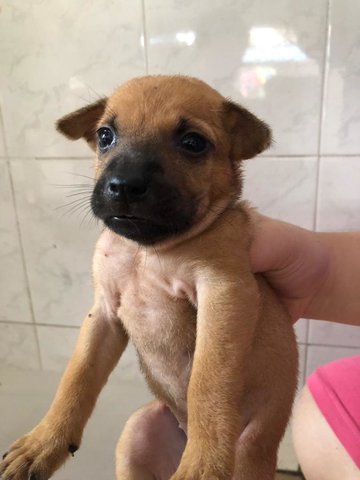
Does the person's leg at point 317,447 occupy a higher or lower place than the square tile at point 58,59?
lower

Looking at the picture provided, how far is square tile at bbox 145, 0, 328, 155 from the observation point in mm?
1546

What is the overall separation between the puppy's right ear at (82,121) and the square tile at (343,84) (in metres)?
0.86

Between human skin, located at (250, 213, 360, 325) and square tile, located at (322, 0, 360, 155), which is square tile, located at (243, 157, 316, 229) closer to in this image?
square tile, located at (322, 0, 360, 155)

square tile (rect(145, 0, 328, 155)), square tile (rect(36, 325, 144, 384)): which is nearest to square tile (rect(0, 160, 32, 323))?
square tile (rect(36, 325, 144, 384))

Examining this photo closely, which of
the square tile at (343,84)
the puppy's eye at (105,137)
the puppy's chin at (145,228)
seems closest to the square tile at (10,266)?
the puppy's eye at (105,137)

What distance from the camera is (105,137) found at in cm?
106

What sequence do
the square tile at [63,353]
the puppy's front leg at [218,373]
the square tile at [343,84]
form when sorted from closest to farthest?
the puppy's front leg at [218,373]
the square tile at [343,84]
the square tile at [63,353]

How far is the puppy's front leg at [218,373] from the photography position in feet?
2.64

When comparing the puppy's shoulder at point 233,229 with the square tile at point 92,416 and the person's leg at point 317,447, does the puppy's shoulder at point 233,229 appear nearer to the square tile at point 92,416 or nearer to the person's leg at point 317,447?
the person's leg at point 317,447

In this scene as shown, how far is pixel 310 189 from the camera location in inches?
Result: 66.5

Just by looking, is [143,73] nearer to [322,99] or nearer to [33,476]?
[322,99]

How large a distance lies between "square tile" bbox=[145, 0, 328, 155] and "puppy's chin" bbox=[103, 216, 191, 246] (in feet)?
2.93

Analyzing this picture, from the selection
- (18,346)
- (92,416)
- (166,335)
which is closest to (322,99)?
(166,335)

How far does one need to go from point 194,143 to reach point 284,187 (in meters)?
0.80
